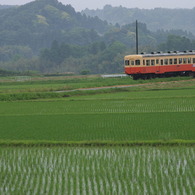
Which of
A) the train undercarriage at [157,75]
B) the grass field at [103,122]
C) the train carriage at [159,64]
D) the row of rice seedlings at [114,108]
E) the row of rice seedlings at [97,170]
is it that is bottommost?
the train undercarriage at [157,75]

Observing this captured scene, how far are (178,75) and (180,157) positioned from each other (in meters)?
41.3

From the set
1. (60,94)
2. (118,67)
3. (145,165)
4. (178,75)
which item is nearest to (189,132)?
(145,165)

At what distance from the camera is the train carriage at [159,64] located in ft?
166

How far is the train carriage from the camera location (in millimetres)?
50469

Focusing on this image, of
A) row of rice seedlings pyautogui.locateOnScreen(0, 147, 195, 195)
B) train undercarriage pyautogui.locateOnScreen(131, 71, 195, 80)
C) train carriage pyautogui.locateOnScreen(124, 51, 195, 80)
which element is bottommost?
train undercarriage pyautogui.locateOnScreen(131, 71, 195, 80)

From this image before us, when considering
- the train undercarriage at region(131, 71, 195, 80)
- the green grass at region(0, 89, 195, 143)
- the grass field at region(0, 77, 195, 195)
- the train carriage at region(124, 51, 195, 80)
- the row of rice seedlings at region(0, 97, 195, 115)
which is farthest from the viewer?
the train undercarriage at region(131, 71, 195, 80)

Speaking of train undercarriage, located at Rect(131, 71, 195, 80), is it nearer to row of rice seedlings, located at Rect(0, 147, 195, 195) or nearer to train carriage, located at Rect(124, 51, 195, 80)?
train carriage, located at Rect(124, 51, 195, 80)

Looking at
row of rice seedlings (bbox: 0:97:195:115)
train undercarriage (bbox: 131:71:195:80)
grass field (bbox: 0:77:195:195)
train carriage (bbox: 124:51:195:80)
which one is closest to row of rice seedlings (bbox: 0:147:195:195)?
grass field (bbox: 0:77:195:195)

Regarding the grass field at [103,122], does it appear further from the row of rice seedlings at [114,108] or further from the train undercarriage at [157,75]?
the train undercarriage at [157,75]

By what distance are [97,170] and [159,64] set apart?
131 feet

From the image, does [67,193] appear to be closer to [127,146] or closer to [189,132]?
[127,146]

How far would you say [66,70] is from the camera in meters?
162

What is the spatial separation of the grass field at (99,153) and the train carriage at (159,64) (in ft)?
91.7

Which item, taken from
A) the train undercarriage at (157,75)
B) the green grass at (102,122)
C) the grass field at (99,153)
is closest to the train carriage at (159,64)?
the train undercarriage at (157,75)
